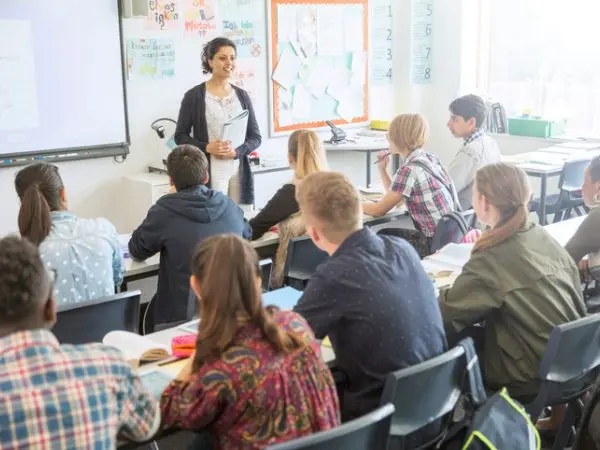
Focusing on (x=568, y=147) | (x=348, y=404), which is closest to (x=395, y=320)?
(x=348, y=404)

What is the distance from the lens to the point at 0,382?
1.42 meters

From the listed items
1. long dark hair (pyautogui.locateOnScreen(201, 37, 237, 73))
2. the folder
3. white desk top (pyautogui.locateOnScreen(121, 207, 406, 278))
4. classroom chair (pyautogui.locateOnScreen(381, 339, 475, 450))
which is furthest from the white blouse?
classroom chair (pyautogui.locateOnScreen(381, 339, 475, 450))

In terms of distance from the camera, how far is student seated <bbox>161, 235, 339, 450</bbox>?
→ 1.71m

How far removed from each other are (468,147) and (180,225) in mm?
2043

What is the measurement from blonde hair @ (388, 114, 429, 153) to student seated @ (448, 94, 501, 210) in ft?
Result: 1.52

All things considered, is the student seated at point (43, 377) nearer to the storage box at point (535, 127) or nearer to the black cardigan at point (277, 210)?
the black cardigan at point (277, 210)

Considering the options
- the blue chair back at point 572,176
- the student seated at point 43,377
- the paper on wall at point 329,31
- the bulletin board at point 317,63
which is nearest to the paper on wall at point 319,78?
the bulletin board at point 317,63

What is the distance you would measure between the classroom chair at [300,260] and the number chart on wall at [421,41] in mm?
4319

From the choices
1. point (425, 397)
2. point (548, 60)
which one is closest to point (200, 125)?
point (425, 397)

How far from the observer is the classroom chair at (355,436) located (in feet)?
5.18

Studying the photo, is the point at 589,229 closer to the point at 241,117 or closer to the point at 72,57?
the point at 241,117

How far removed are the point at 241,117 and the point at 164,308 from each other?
165cm

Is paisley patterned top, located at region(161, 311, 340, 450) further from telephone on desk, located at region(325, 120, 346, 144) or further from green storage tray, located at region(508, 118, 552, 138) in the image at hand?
green storage tray, located at region(508, 118, 552, 138)

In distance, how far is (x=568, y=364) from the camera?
2531mm
